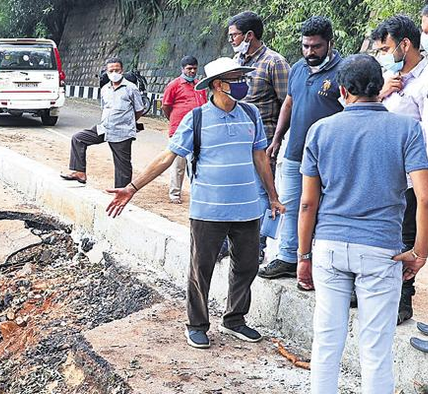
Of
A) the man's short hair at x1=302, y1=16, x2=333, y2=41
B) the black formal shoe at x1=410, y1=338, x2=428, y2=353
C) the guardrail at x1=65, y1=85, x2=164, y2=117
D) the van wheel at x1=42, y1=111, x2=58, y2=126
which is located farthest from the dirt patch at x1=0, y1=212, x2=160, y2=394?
the guardrail at x1=65, y1=85, x2=164, y2=117

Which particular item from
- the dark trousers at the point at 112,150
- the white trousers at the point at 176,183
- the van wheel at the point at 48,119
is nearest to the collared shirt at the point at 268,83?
the dark trousers at the point at 112,150

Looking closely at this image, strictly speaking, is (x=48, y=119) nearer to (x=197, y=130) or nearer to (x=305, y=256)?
(x=197, y=130)

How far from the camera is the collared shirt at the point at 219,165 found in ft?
13.6

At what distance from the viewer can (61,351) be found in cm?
452

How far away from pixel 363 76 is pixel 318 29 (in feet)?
4.25

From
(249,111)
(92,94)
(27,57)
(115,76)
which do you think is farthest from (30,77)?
(249,111)

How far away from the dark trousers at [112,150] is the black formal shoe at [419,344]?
490 cm

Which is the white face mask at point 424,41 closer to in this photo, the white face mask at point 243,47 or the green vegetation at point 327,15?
the white face mask at point 243,47

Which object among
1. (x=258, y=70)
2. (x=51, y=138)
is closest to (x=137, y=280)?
(x=258, y=70)

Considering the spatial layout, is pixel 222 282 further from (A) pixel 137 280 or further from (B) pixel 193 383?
(B) pixel 193 383

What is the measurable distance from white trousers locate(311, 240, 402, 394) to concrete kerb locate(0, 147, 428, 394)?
1.96 ft

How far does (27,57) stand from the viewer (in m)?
16.1

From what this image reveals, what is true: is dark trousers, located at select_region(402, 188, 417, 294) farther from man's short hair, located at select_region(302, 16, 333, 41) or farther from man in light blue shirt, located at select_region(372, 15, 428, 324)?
man's short hair, located at select_region(302, 16, 333, 41)

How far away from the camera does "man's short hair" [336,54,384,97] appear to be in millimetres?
3114
